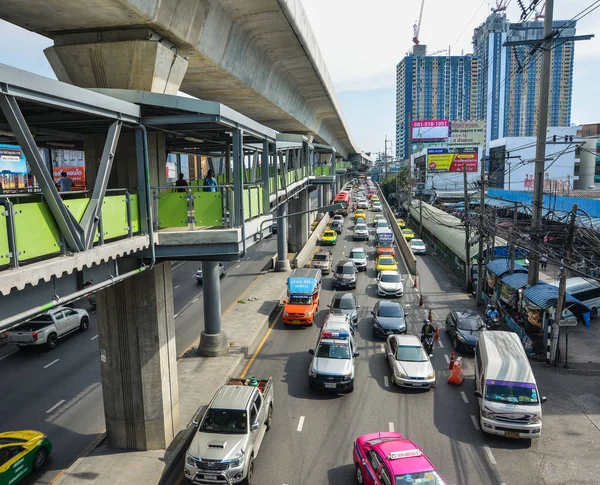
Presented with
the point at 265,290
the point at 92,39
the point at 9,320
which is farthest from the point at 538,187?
the point at 9,320

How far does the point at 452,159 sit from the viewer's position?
85.6m

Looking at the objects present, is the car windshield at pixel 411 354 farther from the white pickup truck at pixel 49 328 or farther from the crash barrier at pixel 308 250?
the crash barrier at pixel 308 250

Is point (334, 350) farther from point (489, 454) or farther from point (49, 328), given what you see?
point (49, 328)

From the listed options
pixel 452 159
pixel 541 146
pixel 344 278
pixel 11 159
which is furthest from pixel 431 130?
pixel 541 146

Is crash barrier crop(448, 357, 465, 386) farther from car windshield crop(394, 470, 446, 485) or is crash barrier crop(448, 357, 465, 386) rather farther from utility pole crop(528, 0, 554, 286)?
car windshield crop(394, 470, 446, 485)

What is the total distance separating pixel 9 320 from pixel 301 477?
26.3 feet

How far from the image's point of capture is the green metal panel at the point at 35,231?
5.42 m

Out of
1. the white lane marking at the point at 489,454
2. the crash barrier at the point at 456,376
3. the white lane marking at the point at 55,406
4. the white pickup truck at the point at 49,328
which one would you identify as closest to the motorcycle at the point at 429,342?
the crash barrier at the point at 456,376

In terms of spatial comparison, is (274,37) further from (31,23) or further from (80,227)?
(80,227)

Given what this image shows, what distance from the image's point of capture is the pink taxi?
922 cm

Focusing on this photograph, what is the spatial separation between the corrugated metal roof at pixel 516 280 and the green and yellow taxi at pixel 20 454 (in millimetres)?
20122

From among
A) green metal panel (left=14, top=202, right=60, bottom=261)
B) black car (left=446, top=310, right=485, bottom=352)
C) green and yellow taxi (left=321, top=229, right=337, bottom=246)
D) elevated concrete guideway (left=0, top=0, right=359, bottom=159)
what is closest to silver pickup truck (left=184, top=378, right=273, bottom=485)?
green metal panel (left=14, top=202, right=60, bottom=261)

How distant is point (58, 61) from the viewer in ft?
30.5

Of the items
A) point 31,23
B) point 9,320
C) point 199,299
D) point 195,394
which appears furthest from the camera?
point 199,299
